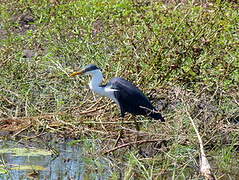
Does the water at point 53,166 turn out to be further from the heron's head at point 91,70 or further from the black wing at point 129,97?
the heron's head at point 91,70

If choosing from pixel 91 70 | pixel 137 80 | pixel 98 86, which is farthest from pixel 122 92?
pixel 137 80

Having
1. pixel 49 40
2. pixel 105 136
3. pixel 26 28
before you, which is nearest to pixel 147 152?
pixel 105 136

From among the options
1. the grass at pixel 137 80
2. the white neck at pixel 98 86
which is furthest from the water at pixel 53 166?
the white neck at pixel 98 86

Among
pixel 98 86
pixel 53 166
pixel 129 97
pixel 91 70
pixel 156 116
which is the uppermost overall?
pixel 91 70

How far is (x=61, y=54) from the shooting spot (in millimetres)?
10023

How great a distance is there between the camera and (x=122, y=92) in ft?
27.8

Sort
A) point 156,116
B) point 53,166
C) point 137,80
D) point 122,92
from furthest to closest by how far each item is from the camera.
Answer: point 137,80 < point 122,92 < point 156,116 < point 53,166

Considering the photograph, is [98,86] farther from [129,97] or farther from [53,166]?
[53,166]

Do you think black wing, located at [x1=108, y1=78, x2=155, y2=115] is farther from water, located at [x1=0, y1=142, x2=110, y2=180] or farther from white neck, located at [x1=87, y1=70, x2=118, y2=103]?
water, located at [x1=0, y1=142, x2=110, y2=180]

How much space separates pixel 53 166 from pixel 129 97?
1151 mm

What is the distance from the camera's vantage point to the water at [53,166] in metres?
7.48

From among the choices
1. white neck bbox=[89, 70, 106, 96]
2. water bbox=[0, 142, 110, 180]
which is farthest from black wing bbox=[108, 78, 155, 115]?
water bbox=[0, 142, 110, 180]

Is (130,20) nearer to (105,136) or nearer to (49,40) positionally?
(49,40)

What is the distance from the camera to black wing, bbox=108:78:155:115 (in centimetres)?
843
